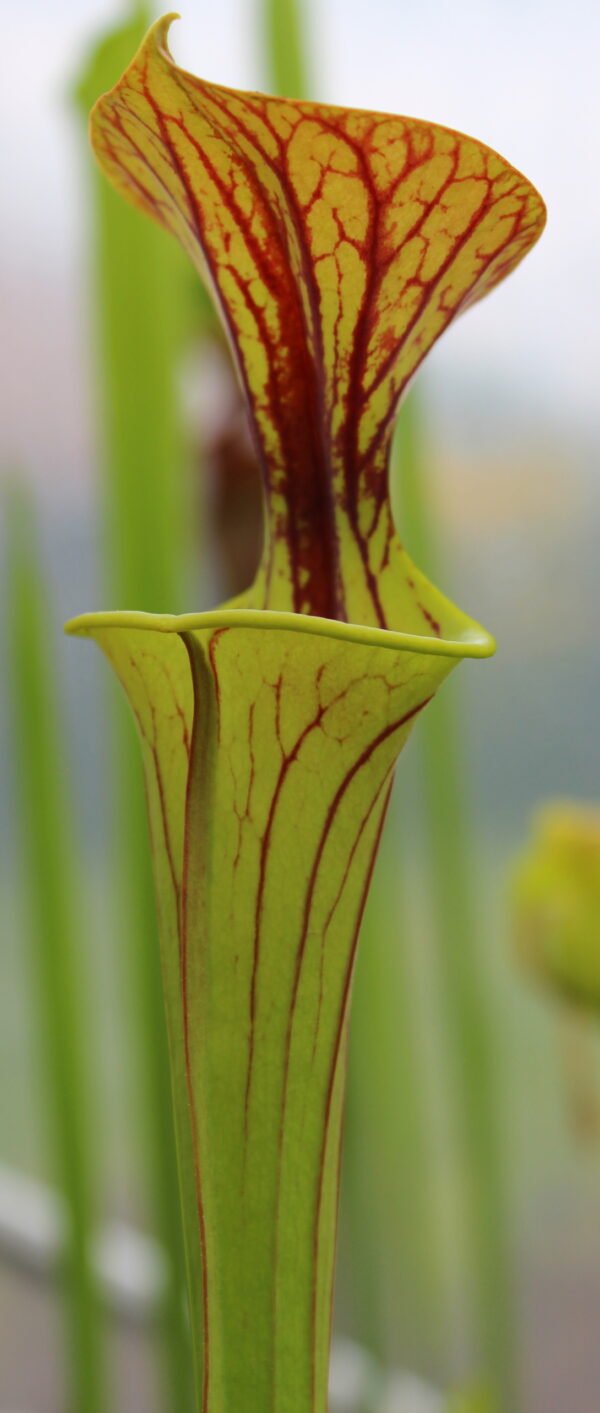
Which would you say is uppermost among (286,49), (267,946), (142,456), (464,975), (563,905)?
(286,49)

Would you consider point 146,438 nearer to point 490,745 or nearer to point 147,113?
point 147,113

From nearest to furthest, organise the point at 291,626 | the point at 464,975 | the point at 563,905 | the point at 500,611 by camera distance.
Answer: the point at 291,626, the point at 563,905, the point at 464,975, the point at 500,611

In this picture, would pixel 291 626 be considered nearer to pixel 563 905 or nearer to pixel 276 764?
pixel 276 764

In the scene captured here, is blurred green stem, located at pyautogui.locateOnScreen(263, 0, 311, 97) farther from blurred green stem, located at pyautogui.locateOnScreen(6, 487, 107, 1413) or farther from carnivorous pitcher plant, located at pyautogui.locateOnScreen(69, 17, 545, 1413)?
carnivorous pitcher plant, located at pyautogui.locateOnScreen(69, 17, 545, 1413)

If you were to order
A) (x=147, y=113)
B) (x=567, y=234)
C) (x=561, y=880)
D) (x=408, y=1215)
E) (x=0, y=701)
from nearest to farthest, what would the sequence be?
(x=147, y=113) < (x=561, y=880) < (x=408, y=1215) < (x=0, y=701) < (x=567, y=234)

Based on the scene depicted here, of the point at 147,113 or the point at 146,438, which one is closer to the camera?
the point at 147,113

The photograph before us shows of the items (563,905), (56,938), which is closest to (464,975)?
(563,905)

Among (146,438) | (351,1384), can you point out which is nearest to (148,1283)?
(351,1384)

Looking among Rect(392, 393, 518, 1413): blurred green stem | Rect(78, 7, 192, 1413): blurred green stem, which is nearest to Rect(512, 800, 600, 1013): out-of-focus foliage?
Rect(392, 393, 518, 1413): blurred green stem
